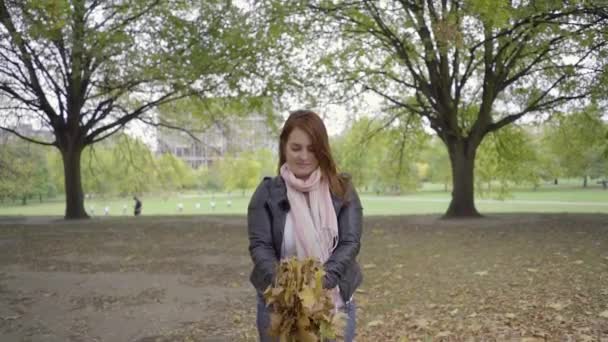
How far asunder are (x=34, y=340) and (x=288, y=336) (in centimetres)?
471

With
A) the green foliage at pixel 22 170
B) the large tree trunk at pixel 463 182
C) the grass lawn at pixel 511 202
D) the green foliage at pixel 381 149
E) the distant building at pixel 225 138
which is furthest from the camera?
the green foliage at pixel 22 170

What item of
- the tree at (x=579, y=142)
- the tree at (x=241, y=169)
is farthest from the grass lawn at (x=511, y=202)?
the tree at (x=241, y=169)

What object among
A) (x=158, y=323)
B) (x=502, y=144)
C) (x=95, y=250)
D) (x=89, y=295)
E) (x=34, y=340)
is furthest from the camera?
(x=502, y=144)

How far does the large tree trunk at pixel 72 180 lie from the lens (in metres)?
19.2

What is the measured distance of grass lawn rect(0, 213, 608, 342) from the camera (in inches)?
228

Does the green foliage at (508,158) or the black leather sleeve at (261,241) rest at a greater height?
the green foliage at (508,158)

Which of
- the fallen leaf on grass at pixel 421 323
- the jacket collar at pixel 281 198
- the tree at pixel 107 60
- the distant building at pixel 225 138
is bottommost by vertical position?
the fallen leaf on grass at pixel 421 323

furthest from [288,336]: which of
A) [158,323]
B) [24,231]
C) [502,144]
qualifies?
[502,144]

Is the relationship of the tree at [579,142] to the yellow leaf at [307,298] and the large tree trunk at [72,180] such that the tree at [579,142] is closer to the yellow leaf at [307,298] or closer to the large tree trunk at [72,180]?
the yellow leaf at [307,298]

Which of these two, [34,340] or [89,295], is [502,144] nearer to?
[89,295]

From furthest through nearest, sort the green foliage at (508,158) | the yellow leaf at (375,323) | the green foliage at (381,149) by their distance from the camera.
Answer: the green foliage at (381,149) < the green foliage at (508,158) < the yellow leaf at (375,323)

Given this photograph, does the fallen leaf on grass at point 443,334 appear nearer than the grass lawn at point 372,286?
Yes

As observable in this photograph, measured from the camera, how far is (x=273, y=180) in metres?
2.69

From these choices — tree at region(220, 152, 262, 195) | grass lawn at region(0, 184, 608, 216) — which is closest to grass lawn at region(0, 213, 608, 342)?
grass lawn at region(0, 184, 608, 216)
